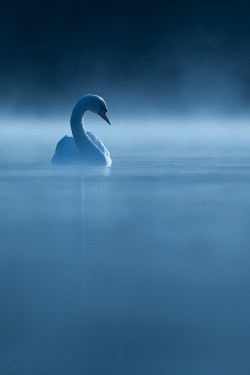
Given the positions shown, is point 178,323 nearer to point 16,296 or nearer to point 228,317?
point 228,317

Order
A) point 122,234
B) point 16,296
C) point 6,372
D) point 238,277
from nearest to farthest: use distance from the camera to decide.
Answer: point 6,372, point 16,296, point 238,277, point 122,234

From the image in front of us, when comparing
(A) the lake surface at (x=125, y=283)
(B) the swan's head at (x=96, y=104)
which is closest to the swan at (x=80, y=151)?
(B) the swan's head at (x=96, y=104)

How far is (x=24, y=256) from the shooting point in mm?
5793

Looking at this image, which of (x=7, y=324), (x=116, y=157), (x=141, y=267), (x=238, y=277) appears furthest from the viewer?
(x=116, y=157)

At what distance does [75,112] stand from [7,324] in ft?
38.0

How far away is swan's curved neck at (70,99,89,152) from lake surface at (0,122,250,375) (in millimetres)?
4500

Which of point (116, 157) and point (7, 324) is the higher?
point (116, 157)

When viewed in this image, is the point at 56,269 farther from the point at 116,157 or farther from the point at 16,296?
the point at 116,157

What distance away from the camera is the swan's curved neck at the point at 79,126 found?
1443 centimetres

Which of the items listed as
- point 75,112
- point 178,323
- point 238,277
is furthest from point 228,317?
point 75,112

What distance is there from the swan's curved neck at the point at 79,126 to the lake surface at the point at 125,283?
14.8ft

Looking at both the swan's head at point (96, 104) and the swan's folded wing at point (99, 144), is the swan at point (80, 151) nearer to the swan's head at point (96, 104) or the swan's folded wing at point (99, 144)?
the swan's folded wing at point (99, 144)

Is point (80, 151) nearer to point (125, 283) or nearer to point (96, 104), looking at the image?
point (96, 104)

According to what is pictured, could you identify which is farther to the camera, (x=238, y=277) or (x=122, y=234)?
(x=122, y=234)
